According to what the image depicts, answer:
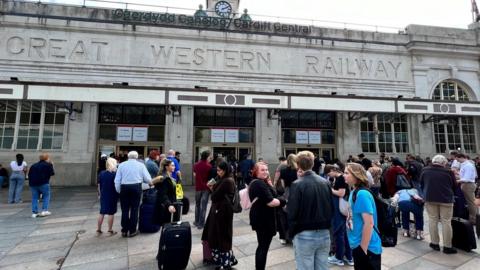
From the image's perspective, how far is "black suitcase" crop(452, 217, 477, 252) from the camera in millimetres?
5172

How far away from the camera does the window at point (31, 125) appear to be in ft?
46.1

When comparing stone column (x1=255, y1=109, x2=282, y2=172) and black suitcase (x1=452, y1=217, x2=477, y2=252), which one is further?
stone column (x1=255, y1=109, x2=282, y2=172)

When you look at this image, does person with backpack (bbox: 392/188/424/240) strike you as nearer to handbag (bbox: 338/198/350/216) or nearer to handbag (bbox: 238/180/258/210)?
handbag (bbox: 338/198/350/216)

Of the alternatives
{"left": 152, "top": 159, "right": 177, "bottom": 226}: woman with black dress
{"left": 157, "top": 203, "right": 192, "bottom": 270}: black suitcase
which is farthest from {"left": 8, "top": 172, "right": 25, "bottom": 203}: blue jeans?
{"left": 157, "top": 203, "right": 192, "bottom": 270}: black suitcase

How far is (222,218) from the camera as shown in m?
4.14

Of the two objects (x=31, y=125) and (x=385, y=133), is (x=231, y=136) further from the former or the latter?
(x=31, y=125)

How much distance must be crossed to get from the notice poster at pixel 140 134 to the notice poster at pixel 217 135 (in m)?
3.77

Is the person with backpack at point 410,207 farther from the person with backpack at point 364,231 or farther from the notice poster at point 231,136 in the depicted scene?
the notice poster at point 231,136

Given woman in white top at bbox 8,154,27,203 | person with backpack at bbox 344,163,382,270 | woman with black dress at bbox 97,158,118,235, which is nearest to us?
person with backpack at bbox 344,163,382,270

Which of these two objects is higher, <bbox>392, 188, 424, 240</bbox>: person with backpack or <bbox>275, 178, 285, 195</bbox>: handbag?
<bbox>275, 178, 285, 195</bbox>: handbag

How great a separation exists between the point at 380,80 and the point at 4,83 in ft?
67.2

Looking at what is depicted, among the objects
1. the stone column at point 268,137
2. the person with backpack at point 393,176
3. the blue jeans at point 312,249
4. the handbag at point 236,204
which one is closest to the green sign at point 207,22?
the stone column at point 268,137

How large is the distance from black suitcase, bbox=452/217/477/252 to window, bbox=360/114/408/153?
12.4 meters

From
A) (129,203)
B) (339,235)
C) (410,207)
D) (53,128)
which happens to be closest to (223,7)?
A: (53,128)
